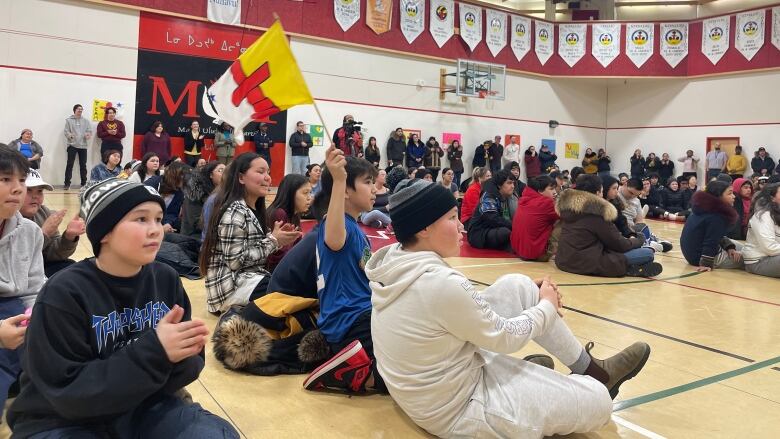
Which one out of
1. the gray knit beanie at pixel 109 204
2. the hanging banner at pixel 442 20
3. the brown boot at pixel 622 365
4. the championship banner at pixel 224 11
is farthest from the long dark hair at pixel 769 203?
the hanging banner at pixel 442 20

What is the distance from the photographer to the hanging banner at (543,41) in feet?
66.7

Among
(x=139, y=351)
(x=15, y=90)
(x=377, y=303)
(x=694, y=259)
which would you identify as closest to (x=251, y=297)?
(x=377, y=303)

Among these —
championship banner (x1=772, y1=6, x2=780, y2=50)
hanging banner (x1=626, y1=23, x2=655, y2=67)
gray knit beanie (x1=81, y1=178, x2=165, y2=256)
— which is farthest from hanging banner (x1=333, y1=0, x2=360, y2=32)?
gray knit beanie (x1=81, y1=178, x2=165, y2=256)

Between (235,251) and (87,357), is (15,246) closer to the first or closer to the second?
(235,251)

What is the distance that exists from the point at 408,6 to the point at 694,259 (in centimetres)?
1321

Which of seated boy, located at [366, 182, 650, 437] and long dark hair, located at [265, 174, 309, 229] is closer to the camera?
seated boy, located at [366, 182, 650, 437]

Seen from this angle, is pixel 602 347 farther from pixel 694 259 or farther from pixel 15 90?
pixel 15 90

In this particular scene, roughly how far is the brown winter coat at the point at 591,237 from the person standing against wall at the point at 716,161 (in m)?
14.8

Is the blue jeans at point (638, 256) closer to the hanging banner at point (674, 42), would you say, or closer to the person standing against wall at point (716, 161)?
the person standing against wall at point (716, 161)

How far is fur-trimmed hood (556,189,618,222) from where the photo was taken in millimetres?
5904

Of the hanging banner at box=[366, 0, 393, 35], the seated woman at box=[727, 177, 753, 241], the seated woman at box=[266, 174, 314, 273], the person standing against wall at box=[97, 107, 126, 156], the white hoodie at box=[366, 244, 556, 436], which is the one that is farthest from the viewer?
the hanging banner at box=[366, 0, 393, 35]

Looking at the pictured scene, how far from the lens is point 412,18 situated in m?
17.9

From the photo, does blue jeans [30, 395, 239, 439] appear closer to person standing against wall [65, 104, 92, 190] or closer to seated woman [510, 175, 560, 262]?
seated woman [510, 175, 560, 262]

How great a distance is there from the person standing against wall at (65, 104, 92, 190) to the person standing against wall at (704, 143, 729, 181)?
18.0 meters
